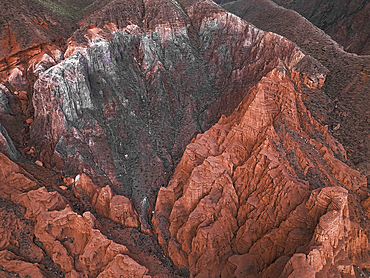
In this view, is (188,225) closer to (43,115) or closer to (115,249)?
(115,249)

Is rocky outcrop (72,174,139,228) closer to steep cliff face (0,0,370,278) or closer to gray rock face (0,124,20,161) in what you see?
steep cliff face (0,0,370,278)

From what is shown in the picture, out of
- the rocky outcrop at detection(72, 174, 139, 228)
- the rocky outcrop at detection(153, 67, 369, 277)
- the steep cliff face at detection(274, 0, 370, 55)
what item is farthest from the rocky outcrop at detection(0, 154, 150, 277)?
the steep cliff face at detection(274, 0, 370, 55)

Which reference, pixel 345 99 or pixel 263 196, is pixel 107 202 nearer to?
pixel 263 196

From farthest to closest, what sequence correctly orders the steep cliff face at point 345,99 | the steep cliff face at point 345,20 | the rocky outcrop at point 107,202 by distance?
the steep cliff face at point 345,20
the steep cliff face at point 345,99
the rocky outcrop at point 107,202

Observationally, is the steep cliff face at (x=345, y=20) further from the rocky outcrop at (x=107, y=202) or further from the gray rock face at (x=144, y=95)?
the rocky outcrop at (x=107, y=202)

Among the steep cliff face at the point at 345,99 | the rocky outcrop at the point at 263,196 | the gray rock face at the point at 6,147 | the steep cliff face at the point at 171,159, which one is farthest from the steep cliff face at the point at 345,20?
the gray rock face at the point at 6,147

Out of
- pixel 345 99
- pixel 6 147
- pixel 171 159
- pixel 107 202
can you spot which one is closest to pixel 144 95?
pixel 171 159

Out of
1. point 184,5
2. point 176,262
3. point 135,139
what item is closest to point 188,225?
point 176,262
